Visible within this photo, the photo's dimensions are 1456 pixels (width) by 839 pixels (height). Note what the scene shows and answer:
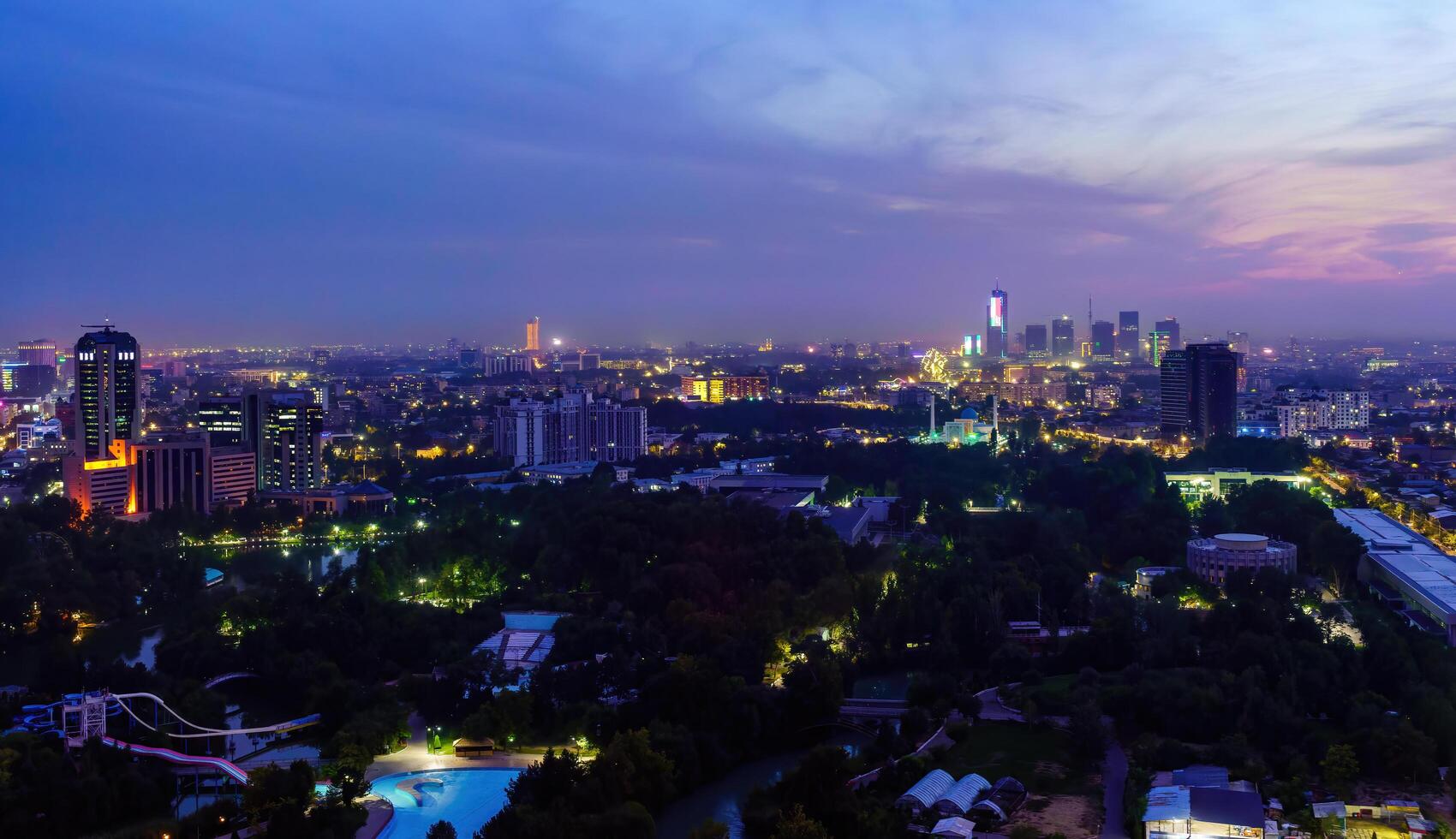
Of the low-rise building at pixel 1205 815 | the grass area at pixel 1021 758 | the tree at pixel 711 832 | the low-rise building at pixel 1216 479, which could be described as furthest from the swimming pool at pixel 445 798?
the low-rise building at pixel 1216 479

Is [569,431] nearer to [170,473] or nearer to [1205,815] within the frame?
[170,473]

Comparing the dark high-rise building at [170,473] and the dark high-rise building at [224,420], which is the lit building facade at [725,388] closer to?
the dark high-rise building at [224,420]

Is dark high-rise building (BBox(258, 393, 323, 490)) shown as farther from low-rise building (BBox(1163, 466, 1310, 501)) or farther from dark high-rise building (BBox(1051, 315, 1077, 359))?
dark high-rise building (BBox(1051, 315, 1077, 359))

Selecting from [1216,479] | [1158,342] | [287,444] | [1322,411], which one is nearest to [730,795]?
[1216,479]

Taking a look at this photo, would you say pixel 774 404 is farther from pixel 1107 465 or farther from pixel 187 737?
pixel 187 737

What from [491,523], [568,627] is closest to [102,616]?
[491,523]
